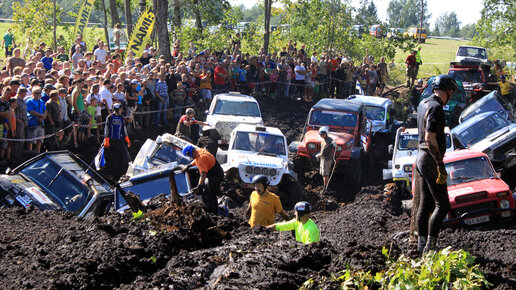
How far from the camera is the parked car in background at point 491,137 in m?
15.9

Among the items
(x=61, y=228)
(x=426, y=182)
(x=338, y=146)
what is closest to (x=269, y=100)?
(x=338, y=146)

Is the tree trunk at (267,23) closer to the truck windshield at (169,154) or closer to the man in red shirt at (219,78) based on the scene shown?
the man in red shirt at (219,78)

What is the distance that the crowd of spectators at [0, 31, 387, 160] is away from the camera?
1505 centimetres

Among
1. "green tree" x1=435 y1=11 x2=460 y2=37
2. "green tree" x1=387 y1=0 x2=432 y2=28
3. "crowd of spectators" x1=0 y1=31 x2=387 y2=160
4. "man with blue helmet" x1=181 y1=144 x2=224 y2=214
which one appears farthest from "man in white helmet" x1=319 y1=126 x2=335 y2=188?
"green tree" x1=435 y1=11 x2=460 y2=37

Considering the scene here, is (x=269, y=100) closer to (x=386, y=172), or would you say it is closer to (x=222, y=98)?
(x=222, y=98)

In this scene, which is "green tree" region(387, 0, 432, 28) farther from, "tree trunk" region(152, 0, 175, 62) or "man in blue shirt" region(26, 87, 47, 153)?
"man in blue shirt" region(26, 87, 47, 153)

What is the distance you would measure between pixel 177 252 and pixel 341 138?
10.9m

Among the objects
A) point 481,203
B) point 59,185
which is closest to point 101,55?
point 59,185

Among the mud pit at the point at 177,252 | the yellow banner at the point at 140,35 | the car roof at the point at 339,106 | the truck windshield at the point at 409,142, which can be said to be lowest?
the truck windshield at the point at 409,142

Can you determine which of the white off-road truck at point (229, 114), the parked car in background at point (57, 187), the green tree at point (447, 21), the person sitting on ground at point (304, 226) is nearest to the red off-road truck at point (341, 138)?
the white off-road truck at point (229, 114)

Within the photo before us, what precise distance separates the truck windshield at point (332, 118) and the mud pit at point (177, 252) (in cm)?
828

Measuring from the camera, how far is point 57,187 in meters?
12.1

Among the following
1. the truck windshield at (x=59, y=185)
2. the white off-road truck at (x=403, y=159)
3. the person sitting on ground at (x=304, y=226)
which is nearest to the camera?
the person sitting on ground at (x=304, y=226)

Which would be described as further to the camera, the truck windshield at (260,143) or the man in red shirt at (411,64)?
the man in red shirt at (411,64)
